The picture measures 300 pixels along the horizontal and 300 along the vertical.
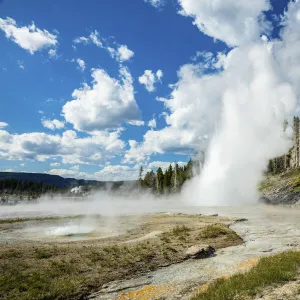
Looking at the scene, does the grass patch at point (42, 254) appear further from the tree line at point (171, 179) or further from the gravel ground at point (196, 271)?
the tree line at point (171, 179)

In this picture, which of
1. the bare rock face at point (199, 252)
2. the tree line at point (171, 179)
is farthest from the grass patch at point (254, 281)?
the tree line at point (171, 179)

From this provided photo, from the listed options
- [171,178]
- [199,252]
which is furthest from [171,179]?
[199,252]

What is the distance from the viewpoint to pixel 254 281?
11.9 meters


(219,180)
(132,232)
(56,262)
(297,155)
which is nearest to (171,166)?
(297,155)

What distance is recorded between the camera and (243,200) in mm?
71812

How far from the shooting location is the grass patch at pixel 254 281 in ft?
35.8

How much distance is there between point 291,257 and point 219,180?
62.2 meters

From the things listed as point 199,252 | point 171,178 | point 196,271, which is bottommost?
point 196,271

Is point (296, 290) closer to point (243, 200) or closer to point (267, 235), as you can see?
point (267, 235)

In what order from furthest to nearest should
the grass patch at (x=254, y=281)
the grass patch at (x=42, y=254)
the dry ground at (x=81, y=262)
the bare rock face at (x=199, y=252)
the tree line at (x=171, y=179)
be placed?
the tree line at (x=171, y=179), the bare rock face at (x=199, y=252), the grass patch at (x=42, y=254), the dry ground at (x=81, y=262), the grass patch at (x=254, y=281)

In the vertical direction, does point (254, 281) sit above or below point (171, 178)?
below

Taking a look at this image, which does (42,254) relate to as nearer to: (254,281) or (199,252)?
(199,252)

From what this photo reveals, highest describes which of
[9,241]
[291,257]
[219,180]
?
[219,180]

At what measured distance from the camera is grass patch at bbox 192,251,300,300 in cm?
1090
